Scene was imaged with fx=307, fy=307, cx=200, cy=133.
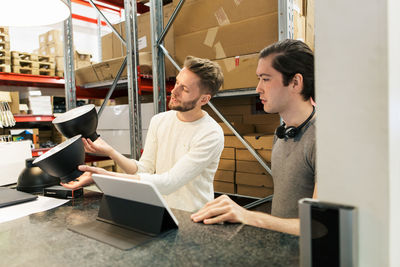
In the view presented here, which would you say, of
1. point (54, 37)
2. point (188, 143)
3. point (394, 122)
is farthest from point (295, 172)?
point (54, 37)

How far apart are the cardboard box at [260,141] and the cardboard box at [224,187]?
0.39 m

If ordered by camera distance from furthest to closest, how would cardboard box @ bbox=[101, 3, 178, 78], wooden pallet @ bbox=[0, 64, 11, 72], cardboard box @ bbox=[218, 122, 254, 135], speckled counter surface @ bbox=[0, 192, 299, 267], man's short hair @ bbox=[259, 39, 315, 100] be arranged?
wooden pallet @ bbox=[0, 64, 11, 72] < cardboard box @ bbox=[101, 3, 178, 78] < cardboard box @ bbox=[218, 122, 254, 135] < man's short hair @ bbox=[259, 39, 315, 100] < speckled counter surface @ bbox=[0, 192, 299, 267]

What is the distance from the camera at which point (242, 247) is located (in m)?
0.60

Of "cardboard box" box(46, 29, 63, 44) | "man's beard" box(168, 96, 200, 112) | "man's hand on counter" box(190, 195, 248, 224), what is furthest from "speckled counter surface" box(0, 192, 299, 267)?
"cardboard box" box(46, 29, 63, 44)

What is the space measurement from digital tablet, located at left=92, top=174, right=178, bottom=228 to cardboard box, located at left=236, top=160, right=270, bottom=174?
4.92ft

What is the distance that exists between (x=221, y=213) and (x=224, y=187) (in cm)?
161

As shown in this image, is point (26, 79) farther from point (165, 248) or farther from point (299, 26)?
point (165, 248)

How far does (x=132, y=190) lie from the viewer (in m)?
0.68

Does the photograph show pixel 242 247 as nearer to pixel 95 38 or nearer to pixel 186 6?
pixel 186 6

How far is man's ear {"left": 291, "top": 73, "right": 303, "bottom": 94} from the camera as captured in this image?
1167mm

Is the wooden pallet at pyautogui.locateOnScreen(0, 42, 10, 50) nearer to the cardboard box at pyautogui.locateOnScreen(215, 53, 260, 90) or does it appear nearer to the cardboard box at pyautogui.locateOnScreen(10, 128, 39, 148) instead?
the cardboard box at pyautogui.locateOnScreen(10, 128, 39, 148)

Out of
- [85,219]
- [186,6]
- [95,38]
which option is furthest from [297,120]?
[95,38]

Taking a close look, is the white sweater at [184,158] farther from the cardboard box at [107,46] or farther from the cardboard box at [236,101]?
the cardboard box at [107,46]

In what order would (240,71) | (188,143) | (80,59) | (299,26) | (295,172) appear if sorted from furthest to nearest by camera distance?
(80,59)
(240,71)
(299,26)
(188,143)
(295,172)
